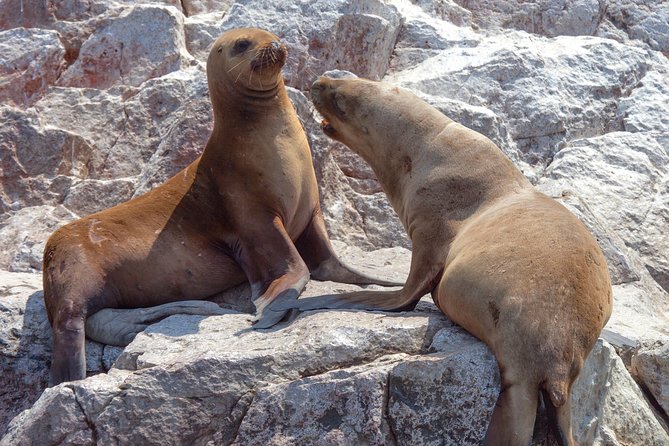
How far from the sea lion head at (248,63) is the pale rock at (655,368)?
2853 millimetres

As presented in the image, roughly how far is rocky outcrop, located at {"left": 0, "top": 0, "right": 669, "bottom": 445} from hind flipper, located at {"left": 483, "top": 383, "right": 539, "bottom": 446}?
0.07m

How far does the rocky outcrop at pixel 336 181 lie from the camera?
13.9ft

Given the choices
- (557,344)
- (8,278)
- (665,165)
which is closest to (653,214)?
(665,165)

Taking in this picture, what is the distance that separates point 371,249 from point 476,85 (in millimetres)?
1999

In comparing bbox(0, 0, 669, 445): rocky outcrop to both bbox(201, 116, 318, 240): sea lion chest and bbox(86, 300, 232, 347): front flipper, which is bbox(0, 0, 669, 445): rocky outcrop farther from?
bbox(201, 116, 318, 240): sea lion chest

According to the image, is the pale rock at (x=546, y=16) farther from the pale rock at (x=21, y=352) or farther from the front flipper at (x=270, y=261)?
the pale rock at (x=21, y=352)

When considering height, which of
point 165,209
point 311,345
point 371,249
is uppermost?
point 311,345

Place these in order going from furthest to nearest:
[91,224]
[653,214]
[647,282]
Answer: [653,214] → [647,282] → [91,224]

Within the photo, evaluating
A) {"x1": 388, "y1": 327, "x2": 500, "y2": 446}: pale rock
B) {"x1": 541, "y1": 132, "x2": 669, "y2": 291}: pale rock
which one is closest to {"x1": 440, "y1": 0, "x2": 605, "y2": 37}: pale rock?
{"x1": 541, "y1": 132, "x2": 669, "y2": 291}: pale rock

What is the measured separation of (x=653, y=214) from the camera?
8.01 metres

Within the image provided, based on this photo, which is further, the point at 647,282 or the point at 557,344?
the point at 647,282

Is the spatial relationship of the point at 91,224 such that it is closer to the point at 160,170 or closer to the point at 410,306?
the point at 160,170

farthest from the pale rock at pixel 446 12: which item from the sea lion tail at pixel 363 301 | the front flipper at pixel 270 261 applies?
the sea lion tail at pixel 363 301

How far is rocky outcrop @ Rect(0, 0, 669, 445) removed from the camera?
425 centimetres
